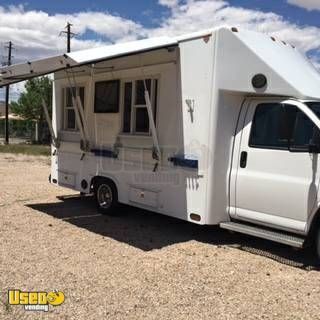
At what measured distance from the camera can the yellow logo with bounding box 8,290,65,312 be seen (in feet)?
15.6

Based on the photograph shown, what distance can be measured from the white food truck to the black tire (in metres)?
0.28

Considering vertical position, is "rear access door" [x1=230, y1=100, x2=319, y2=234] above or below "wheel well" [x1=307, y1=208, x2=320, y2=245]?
above

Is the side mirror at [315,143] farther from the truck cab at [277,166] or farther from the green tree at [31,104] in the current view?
the green tree at [31,104]

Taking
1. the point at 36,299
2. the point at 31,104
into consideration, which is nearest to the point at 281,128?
the point at 36,299

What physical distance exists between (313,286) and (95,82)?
17.3 ft

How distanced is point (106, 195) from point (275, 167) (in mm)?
3694

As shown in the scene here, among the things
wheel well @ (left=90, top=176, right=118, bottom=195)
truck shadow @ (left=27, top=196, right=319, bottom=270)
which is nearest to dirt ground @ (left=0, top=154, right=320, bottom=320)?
truck shadow @ (left=27, top=196, right=319, bottom=270)

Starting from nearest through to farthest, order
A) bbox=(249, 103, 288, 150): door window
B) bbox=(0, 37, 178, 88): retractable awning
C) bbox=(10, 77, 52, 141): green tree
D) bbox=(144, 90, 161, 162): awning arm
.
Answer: bbox=(249, 103, 288, 150): door window < bbox=(0, 37, 178, 88): retractable awning < bbox=(144, 90, 161, 162): awning arm < bbox=(10, 77, 52, 141): green tree

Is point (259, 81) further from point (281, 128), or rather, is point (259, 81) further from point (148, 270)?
point (148, 270)

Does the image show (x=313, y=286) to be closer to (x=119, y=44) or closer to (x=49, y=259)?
(x=49, y=259)

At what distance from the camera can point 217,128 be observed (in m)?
6.67

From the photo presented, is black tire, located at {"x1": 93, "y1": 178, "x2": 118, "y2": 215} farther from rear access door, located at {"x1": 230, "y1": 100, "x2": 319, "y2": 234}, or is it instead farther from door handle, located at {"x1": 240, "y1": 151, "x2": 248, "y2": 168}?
door handle, located at {"x1": 240, "y1": 151, "x2": 248, "y2": 168}

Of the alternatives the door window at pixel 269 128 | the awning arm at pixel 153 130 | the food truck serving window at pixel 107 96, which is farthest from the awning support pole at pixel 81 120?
the door window at pixel 269 128

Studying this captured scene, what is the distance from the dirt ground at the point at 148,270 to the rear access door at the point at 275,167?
1.99 ft
